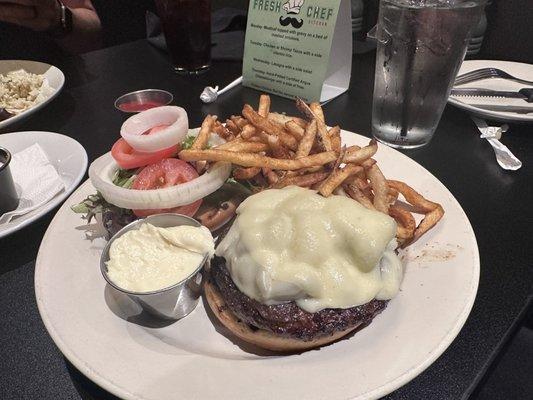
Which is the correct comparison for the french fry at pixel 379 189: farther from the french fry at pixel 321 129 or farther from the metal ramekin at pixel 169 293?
the metal ramekin at pixel 169 293

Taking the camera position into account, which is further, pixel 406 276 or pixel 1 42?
pixel 1 42

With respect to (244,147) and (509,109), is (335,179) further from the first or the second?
(509,109)

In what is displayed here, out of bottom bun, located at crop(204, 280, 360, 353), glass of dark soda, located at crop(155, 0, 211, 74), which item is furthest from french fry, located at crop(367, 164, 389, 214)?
glass of dark soda, located at crop(155, 0, 211, 74)

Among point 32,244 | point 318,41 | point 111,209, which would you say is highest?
A: point 318,41

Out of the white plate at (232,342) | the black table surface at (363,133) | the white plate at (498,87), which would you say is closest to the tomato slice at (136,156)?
the white plate at (232,342)

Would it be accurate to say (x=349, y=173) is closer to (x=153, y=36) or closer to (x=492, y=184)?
(x=492, y=184)

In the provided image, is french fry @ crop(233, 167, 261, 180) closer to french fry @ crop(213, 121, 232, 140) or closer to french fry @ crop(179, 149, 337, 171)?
french fry @ crop(179, 149, 337, 171)

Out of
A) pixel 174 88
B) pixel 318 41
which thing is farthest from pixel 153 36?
pixel 318 41
